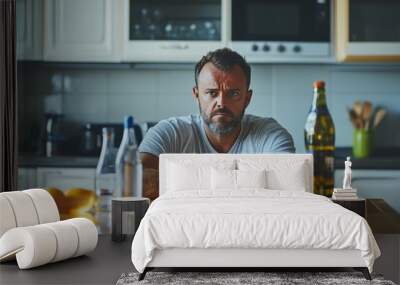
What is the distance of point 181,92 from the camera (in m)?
6.64

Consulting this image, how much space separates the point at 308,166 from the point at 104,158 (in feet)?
6.03

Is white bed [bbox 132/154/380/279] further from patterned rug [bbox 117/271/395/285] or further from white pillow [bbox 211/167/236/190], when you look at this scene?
white pillow [bbox 211/167/236/190]

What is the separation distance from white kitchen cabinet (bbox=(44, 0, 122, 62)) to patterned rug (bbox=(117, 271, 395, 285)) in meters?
2.67

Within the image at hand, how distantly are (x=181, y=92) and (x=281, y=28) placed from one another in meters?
1.08

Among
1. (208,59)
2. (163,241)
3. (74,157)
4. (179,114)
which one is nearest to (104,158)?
(74,157)

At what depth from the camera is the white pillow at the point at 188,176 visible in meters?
5.86

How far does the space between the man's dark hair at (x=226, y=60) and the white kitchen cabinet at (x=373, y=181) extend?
1.25 metres

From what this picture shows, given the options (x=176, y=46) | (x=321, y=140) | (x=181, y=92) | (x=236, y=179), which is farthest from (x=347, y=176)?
(x=176, y=46)

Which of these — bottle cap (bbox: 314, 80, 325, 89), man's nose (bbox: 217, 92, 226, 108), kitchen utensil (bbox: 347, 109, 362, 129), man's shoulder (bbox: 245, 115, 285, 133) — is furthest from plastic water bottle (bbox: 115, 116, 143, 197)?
kitchen utensil (bbox: 347, 109, 362, 129)

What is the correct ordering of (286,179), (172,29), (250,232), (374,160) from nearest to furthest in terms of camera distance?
(250,232) → (286,179) → (374,160) → (172,29)

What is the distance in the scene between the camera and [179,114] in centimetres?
663

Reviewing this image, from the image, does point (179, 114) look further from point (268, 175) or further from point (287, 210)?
point (287, 210)

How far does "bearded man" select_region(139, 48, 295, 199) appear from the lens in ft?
21.3

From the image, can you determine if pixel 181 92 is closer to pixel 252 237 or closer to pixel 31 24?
pixel 31 24
